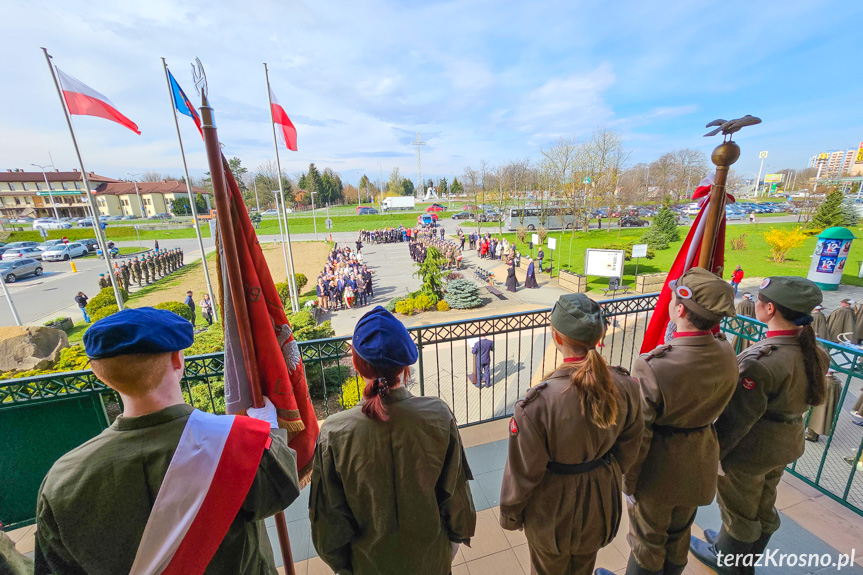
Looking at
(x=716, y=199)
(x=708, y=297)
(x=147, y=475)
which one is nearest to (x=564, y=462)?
(x=708, y=297)

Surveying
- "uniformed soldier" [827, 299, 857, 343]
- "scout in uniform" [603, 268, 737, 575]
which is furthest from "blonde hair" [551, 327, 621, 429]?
"uniformed soldier" [827, 299, 857, 343]

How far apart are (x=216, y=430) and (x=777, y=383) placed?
10.9ft

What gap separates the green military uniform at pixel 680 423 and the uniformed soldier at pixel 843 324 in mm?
10148

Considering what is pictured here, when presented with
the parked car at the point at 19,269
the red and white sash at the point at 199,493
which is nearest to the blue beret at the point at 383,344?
the red and white sash at the point at 199,493

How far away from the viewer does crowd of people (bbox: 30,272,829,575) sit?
1.38m

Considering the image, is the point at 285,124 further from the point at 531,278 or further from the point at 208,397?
the point at 531,278

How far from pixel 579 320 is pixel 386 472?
4.00 feet

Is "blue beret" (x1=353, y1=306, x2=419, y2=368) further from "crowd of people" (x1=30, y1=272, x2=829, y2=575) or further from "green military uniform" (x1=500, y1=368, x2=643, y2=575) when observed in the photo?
"green military uniform" (x1=500, y1=368, x2=643, y2=575)

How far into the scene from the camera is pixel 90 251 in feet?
117

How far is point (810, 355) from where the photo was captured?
93.4 inches

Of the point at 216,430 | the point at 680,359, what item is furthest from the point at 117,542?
the point at 680,359

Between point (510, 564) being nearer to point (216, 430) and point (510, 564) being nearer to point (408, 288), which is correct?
point (216, 430)

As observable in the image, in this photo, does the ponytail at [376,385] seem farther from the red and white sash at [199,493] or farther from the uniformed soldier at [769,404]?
the uniformed soldier at [769,404]

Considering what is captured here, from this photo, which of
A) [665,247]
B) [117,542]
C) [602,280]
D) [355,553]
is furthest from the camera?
[665,247]
